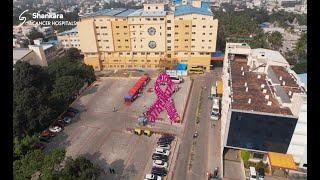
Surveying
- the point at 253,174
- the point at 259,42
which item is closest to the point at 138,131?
the point at 253,174

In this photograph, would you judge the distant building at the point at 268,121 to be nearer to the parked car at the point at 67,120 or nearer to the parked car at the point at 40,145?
the parked car at the point at 40,145

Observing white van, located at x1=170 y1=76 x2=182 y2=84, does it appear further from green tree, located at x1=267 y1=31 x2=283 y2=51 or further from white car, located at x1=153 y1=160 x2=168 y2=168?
green tree, located at x1=267 y1=31 x2=283 y2=51

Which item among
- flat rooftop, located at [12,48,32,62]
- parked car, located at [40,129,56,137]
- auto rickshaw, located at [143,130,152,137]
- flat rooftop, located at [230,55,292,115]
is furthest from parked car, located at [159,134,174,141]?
flat rooftop, located at [12,48,32,62]

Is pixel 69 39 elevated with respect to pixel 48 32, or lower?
lower

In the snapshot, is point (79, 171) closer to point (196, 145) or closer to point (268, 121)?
point (196, 145)
